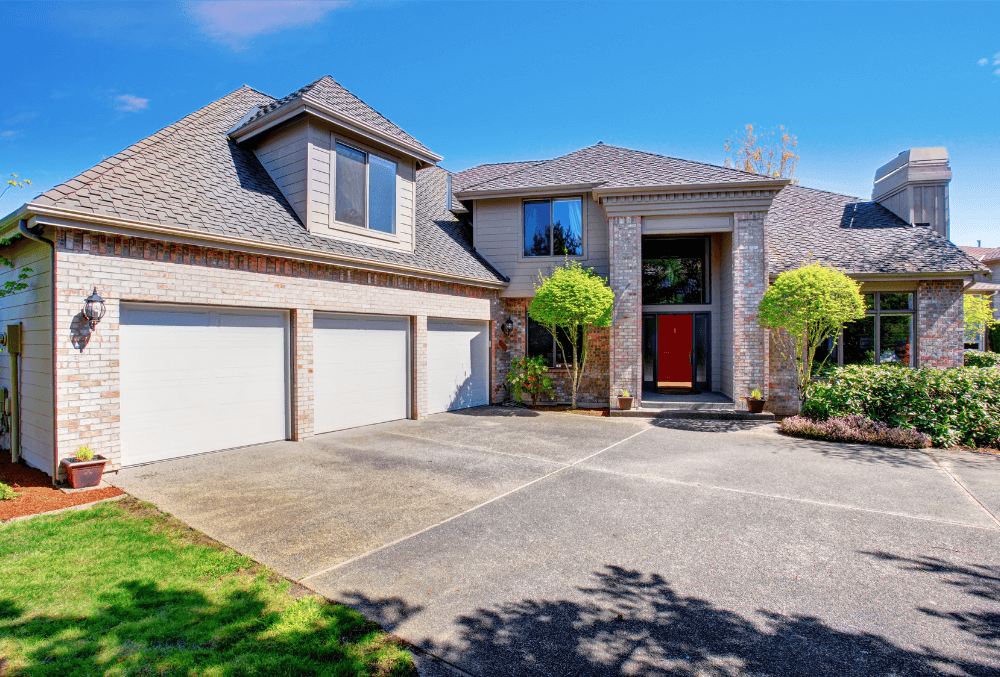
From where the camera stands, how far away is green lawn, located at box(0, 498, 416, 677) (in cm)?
288

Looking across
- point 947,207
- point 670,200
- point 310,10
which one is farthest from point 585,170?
point 947,207

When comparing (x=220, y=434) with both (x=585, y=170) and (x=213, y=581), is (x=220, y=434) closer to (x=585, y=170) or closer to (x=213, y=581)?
(x=213, y=581)

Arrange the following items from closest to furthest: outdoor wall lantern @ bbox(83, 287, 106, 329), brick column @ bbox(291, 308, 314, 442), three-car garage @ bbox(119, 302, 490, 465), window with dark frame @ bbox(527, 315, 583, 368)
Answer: outdoor wall lantern @ bbox(83, 287, 106, 329) → three-car garage @ bbox(119, 302, 490, 465) → brick column @ bbox(291, 308, 314, 442) → window with dark frame @ bbox(527, 315, 583, 368)

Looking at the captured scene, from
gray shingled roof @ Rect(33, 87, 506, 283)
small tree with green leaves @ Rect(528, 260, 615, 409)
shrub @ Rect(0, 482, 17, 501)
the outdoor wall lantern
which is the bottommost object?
shrub @ Rect(0, 482, 17, 501)

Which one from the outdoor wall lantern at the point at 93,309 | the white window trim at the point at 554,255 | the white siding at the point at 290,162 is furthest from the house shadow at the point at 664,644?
the white window trim at the point at 554,255

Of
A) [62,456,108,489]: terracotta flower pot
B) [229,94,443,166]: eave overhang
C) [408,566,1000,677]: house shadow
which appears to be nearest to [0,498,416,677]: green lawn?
[408,566,1000,677]: house shadow

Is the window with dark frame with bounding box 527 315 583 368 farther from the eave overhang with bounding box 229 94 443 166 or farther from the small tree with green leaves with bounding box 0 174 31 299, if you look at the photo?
the small tree with green leaves with bounding box 0 174 31 299

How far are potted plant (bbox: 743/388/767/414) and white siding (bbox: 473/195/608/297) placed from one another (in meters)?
5.06

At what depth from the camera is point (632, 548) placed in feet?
15.1

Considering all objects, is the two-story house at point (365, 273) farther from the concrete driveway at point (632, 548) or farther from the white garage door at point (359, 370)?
the concrete driveway at point (632, 548)

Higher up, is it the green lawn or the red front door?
the red front door

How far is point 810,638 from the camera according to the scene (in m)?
3.20

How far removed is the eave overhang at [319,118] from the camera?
9.38 m

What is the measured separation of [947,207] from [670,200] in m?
9.48
